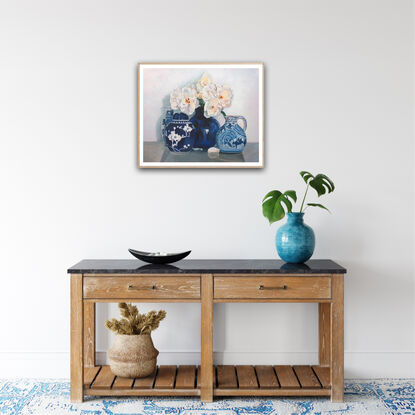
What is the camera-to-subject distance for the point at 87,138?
3133 millimetres

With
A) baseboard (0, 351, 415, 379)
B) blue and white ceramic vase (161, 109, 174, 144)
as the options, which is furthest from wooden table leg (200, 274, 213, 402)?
blue and white ceramic vase (161, 109, 174, 144)

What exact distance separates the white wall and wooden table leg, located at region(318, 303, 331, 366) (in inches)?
4.9

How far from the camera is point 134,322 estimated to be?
295cm

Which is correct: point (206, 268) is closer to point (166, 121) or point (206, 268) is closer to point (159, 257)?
point (159, 257)

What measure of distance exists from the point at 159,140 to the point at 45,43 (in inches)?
35.7

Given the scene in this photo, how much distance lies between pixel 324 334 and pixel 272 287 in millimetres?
615

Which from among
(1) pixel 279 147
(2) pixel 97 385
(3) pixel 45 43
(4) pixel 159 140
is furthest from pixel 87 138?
(2) pixel 97 385

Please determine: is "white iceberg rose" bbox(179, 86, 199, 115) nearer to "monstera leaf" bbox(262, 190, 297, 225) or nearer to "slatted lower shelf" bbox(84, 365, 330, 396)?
"monstera leaf" bbox(262, 190, 297, 225)

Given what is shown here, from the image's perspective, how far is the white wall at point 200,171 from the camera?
3115 mm

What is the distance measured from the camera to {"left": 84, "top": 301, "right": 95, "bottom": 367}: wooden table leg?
3094 mm

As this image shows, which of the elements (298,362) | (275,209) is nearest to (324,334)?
(298,362)

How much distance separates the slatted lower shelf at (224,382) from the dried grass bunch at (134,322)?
0.87 ft

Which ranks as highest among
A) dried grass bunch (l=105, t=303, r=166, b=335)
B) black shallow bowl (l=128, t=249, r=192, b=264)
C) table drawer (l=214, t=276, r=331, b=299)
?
black shallow bowl (l=128, t=249, r=192, b=264)

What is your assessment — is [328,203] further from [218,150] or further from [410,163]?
[218,150]
